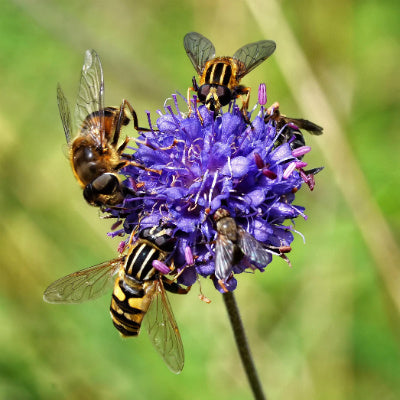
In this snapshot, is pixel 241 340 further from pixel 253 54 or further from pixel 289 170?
pixel 253 54

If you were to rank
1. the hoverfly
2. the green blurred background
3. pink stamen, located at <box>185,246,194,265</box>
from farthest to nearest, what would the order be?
the green blurred background
the hoverfly
pink stamen, located at <box>185,246,194,265</box>

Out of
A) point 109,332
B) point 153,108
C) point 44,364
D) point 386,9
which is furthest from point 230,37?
point 44,364

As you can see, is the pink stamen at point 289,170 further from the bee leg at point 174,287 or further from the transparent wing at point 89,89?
the transparent wing at point 89,89

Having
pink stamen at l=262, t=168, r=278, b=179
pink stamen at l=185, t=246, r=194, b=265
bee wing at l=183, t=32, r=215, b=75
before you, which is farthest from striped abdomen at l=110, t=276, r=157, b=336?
bee wing at l=183, t=32, r=215, b=75

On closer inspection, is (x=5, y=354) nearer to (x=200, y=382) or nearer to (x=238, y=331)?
(x=200, y=382)

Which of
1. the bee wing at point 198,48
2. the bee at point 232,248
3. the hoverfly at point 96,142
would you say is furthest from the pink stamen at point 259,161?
the bee wing at point 198,48

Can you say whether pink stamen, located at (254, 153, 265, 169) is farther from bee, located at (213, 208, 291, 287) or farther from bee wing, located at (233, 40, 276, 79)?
bee wing, located at (233, 40, 276, 79)

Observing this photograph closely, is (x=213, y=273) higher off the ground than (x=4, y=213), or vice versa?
(x=4, y=213)

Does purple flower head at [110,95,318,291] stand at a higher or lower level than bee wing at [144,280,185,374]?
higher
